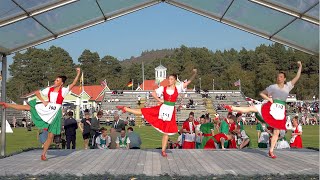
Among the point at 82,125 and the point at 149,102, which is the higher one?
the point at 149,102

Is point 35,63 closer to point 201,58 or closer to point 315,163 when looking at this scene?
point 201,58

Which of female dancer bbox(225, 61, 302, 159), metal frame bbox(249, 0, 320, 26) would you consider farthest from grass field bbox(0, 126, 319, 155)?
metal frame bbox(249, 0, 320, 26)

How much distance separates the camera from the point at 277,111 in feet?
40.0

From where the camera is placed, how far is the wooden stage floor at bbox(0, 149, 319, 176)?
362 inches

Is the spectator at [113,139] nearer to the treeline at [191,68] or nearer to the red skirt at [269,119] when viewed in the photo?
the red skirt at [269,119]

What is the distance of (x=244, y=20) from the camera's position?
14141 millimetres

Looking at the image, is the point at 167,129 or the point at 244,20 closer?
the point at 167,129

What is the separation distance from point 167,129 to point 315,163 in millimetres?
3837

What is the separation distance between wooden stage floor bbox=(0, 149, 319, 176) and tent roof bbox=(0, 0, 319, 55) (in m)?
3.42

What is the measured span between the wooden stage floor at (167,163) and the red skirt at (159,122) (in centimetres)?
71

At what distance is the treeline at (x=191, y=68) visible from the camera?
11456 cm

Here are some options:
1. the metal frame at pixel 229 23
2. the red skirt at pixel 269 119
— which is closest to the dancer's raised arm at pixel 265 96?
the red skirt at pixel 269 119

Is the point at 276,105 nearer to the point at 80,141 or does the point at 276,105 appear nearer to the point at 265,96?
the point at 265,96

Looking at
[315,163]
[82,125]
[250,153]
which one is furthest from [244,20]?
[82,125]
